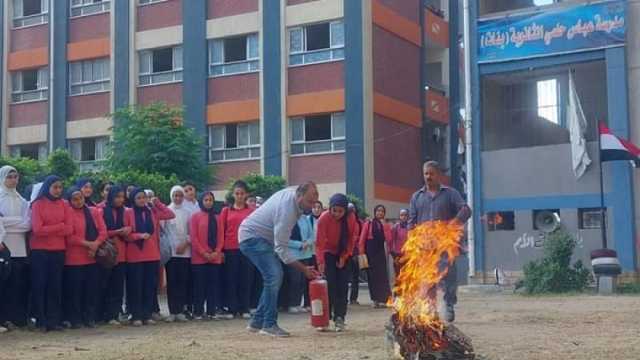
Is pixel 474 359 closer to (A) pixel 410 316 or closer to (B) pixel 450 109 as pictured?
(A) pixel 410 316

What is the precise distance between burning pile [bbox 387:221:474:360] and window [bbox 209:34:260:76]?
25794mm

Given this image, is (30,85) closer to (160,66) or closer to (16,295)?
(160,66)

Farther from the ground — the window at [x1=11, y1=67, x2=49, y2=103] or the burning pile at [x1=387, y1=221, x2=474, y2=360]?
the window at [x1=11, y1=67, x2=49, y2=103]

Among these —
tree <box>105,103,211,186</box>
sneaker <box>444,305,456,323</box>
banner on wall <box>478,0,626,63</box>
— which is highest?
banner on wall <box>478,0,626,63</box>

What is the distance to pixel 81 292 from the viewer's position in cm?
1320

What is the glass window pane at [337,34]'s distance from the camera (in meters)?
34.0

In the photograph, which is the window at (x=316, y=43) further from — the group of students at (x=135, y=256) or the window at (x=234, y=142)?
the group of students at (x=135, y=256)

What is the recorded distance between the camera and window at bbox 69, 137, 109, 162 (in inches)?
1548

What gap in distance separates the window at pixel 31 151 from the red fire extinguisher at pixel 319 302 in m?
30.5

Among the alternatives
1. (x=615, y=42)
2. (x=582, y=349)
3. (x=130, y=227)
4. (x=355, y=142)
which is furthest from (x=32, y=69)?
(x=582, y=349)

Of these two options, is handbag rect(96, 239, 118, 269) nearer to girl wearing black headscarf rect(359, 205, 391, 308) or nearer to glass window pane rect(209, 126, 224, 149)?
girl wearing black headscarf rect(359, 205, 391, 308)

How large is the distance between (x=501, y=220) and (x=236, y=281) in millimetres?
13999

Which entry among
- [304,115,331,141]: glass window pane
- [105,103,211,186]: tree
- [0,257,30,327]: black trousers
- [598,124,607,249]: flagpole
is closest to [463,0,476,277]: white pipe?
[598,124,607,249]: flagpole

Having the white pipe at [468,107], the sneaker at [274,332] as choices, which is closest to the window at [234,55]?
the white pipe at [468,107]
